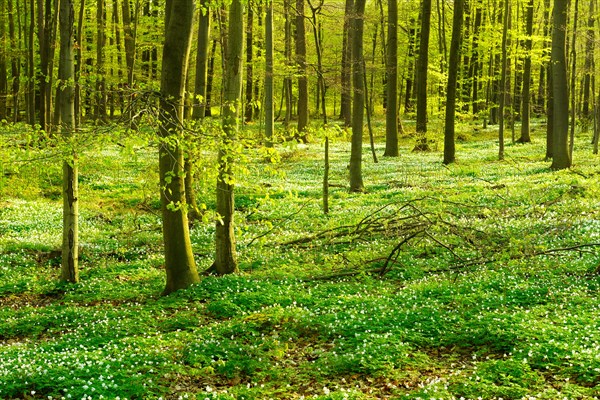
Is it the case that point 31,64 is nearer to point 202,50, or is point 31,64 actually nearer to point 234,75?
point 202,50

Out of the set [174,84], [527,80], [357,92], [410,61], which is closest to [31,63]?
[357,92]

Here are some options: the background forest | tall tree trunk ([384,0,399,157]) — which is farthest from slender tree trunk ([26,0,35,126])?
tall tree trunk ([384,0,399,157])

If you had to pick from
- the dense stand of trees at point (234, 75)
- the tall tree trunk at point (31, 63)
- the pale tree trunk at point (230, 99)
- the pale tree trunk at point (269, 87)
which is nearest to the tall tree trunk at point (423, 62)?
the dense stand of trees at point (234, 75)

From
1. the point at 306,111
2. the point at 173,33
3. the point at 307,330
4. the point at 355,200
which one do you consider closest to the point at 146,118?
the point at 173,33

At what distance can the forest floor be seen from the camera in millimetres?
7797

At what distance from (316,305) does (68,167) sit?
21.8 feet

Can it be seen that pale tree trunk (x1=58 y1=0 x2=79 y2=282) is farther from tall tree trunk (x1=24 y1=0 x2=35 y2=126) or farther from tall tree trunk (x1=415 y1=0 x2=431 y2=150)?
tall tree trunk (x1=415 y1=0 x2=431 y2=150)

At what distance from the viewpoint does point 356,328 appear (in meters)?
9.57

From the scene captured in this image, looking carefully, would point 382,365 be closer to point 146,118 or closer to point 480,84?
point 146,118

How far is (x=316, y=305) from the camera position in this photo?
1090 centimetres

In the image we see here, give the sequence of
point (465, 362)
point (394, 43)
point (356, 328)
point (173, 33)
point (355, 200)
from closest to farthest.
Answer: point (465, 362), point (356, 328), point (173, 33), point (355, 200), point (394, 43)

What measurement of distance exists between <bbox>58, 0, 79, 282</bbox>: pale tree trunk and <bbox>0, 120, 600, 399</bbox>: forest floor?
0.59 metres

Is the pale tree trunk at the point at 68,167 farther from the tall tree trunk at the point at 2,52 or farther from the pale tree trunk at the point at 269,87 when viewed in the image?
the tall tree trunk at the point at 2,52

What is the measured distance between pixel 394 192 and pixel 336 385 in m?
15.2
